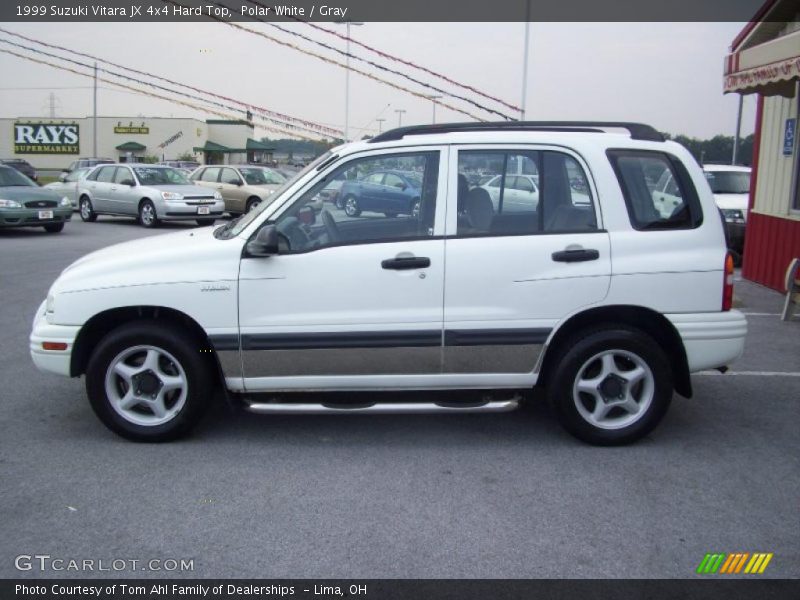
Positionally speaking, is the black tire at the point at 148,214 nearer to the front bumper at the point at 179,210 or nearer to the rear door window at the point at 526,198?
the front bumper at the point at 179,210

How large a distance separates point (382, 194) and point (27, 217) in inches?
554

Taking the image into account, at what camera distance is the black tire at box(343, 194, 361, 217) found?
487 centimetres

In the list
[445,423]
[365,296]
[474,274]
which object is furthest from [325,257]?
[445,423]

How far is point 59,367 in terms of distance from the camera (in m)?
4.84

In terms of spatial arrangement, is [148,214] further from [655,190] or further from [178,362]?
[655,190]

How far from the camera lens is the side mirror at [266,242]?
14.9ft

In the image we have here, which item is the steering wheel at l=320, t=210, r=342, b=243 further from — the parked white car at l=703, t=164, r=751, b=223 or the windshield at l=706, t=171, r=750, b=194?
the windshield at l=706, t=171, r=750, b=194

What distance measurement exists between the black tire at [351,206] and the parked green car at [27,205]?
545 inches

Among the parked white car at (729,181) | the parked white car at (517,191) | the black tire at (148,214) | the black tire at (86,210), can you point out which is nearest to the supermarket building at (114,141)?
the black tire at (86,210)

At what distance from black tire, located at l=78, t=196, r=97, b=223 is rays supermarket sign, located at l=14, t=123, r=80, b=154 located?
44357 millimetres

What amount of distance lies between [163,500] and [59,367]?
50.9 inches
